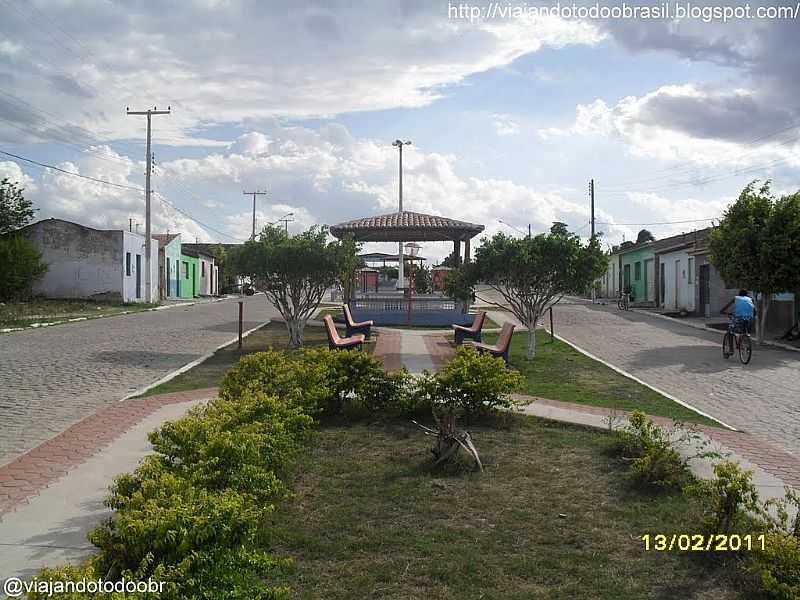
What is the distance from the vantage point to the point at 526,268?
14438 mm

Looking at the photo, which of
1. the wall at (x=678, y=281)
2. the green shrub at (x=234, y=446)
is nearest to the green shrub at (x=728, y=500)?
the green shrub at (x=234, y=446)

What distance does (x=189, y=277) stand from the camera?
5619 cm

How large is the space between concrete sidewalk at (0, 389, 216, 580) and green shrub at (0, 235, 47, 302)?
2560 centimetres

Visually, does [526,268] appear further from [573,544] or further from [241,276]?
[573,544]

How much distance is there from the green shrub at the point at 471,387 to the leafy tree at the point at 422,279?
2924cm

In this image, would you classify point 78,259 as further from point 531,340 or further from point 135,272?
point 531,340

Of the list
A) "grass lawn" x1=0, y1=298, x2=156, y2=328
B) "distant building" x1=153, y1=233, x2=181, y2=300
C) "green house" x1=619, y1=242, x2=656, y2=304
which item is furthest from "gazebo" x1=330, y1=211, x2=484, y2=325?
"distant building" x1=153, y1=233, x2=181, y2=300

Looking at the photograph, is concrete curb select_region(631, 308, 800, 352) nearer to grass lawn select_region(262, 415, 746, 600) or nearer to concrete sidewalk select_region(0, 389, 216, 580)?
grass lawn select_region(262, 415, 746, 600)

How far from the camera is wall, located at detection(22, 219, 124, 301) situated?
37.7m

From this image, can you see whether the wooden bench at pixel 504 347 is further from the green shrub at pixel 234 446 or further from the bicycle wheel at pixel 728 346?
the green shrub at pixel 234 446

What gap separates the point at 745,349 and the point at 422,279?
26.9 m

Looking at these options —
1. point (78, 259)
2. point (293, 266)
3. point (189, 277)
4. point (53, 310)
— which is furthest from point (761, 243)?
point (189, 277)

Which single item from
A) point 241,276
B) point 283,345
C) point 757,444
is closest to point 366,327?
point 283,345
